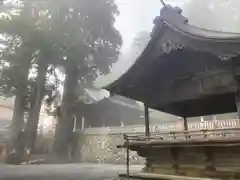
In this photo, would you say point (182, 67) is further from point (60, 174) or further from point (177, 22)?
point (60, 174)

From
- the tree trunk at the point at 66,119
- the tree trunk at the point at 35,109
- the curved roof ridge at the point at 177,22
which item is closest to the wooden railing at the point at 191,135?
the curved roof ridge at the point at 177,22

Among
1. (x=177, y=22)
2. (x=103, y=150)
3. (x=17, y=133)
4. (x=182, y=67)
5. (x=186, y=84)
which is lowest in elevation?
(x=103, y=150)

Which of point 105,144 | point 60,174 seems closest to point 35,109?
point 105,144

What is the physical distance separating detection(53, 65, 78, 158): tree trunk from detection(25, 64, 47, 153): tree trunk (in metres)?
2.48

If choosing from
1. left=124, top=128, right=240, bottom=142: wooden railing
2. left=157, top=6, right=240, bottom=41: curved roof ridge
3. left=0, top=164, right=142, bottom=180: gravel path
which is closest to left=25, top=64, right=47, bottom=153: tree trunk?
left=0, top=164, right=142, bottom=180: gravel path

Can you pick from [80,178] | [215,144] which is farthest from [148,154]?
[80,178]

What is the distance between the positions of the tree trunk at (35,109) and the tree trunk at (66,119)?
2480 mm

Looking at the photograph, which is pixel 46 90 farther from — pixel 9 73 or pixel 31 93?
pixel 9 73

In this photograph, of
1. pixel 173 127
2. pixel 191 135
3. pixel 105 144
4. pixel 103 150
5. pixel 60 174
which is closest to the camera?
pixel 191 135

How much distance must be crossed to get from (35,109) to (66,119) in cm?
318

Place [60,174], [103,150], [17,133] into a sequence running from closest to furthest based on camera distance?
[60,174]
[17,133]
[103,150]

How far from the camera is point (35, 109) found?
2430cm

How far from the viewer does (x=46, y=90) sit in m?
24.4

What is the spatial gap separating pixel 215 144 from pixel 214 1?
1719 inches
